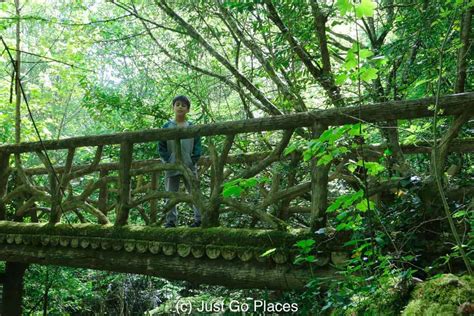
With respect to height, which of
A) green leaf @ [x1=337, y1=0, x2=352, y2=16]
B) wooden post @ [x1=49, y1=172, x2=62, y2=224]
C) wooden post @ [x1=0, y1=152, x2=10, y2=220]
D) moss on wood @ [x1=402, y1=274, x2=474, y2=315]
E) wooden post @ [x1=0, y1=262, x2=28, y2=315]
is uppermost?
green leaf @ [x1=337, y1=0, x2=352, y2=16]

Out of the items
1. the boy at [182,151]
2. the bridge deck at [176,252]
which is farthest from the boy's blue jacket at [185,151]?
the bridge deck at [176,252]

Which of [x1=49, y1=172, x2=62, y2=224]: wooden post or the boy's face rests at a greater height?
the boy's face

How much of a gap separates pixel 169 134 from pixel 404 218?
1996mm

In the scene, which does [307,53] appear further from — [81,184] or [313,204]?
[81,184]

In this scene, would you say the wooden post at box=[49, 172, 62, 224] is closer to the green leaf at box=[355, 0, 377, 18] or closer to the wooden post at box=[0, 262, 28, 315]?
the wooden post at box=[0, 262, 28, 315]

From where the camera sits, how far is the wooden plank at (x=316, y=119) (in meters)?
2.92

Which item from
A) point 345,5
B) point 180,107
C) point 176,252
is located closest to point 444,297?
point 345,5

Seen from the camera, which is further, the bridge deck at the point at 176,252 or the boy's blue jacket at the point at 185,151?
the boy's blue jacket at the point at 185,151

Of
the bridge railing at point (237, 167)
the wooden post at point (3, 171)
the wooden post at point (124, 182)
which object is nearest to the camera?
the bridge railing at point (237, 167)

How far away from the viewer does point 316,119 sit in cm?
341

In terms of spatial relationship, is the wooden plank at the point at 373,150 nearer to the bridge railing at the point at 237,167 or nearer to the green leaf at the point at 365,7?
the bridge railing at the point at 237,167

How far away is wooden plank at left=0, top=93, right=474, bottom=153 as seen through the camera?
2918mm

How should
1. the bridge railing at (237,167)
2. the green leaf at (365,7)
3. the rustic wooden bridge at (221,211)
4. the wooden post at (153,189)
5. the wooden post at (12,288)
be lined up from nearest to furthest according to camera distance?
the green leaf at (365,7), the bridge railing at (237,167), the rustic wooden bridge at (221,211), the wooden post at (153,189), the wooden post at (12,288)

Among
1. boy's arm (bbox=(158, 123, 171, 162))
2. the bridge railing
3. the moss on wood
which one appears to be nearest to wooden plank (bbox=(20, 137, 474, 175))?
the bridge railing
